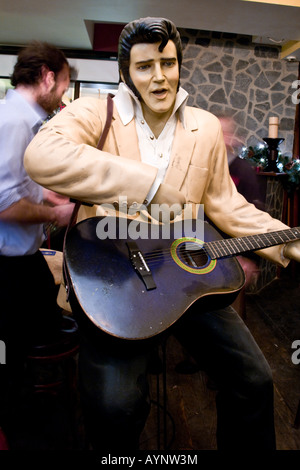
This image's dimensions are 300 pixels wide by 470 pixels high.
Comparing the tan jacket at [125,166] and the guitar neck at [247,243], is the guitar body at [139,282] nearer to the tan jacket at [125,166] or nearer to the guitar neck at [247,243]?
the guitar neck at [247,243]

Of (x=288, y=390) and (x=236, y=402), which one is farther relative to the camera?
(x=288, y=390)

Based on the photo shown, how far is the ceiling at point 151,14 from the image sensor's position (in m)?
4.48

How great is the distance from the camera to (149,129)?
144 centimetres

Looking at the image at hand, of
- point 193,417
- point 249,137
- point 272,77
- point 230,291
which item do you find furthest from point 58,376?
point 272,77

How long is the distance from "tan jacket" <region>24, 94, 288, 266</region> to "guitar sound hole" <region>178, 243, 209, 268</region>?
0.72 ft

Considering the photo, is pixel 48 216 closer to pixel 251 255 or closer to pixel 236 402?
pixel 236 402

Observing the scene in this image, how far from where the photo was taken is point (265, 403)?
1324 millimetres

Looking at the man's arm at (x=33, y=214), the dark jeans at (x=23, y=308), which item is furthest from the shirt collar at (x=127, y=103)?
the dark jeans at (x=23, y=308)

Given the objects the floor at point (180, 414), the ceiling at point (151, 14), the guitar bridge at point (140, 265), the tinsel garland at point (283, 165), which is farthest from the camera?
the tinsel garland at point (283, 165)

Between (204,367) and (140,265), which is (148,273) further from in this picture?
(204,367)

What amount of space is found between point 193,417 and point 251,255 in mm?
1501

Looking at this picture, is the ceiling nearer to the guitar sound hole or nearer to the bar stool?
the guitar sound hole

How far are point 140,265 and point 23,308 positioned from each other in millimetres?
794

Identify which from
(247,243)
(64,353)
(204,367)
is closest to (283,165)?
(247,243)
